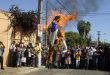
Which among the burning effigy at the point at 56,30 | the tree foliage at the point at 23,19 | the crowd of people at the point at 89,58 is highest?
the tree foliage at the point at 23,19

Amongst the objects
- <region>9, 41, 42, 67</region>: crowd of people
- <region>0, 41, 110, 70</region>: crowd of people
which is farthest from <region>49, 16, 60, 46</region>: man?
<region>0, 41, 110, 70</region>: crowd of people

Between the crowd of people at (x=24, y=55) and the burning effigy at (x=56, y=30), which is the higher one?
the burning effigy at (x=56, y=30)

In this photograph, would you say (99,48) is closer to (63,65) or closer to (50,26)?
(63,65)

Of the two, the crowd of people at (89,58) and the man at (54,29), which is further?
the crowd of people at (89,58)

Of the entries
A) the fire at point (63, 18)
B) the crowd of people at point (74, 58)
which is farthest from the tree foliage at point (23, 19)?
the fire at point (63, 18)

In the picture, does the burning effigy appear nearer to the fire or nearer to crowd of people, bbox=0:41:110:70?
the fire

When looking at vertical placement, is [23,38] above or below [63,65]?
above

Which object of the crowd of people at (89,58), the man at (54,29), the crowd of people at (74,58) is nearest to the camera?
the man at (54,29)

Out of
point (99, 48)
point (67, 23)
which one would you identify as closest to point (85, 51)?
point (99, 48)

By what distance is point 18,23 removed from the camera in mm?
28094

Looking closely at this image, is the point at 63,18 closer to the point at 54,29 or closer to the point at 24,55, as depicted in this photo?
the point at 54,29

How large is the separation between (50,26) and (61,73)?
10.5m

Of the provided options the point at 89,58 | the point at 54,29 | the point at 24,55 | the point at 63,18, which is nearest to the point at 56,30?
the point at 54,29

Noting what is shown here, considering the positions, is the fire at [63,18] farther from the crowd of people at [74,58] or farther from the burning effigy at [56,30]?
the crowd of people at [74,58]
